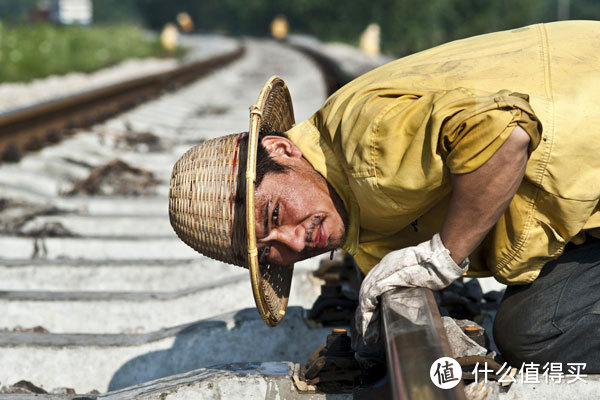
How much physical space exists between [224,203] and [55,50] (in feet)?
52.6

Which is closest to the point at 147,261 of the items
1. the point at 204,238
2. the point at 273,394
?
the point at 204,238

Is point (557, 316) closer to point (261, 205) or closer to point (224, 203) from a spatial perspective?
point (261, 205)

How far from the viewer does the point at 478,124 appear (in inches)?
85.7

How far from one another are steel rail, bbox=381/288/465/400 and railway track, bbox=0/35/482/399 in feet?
0.04

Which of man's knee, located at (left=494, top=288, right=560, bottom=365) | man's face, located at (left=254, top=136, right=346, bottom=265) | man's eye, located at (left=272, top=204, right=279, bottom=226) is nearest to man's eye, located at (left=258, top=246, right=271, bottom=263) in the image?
man's face, located at (left=254, top=136, right=346, bottom=265)

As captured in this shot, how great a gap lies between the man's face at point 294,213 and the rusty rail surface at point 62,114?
13.0 ft

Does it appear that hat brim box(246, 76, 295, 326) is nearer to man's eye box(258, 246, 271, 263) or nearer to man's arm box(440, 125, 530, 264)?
man's eye box(258, 246, 271, 263)

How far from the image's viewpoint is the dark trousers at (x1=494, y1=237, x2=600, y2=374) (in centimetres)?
261

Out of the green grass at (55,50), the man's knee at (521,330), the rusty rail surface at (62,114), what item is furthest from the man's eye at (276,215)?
the green grass at (55,50)

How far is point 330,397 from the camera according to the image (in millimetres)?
2350

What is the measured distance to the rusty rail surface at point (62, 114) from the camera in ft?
21.4

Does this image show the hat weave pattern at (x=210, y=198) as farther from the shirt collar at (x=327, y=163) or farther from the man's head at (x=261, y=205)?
the shirt collar at (x=327, y=163)

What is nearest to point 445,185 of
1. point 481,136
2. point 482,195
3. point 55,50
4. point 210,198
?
point 482,195

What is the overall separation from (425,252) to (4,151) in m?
4.61
